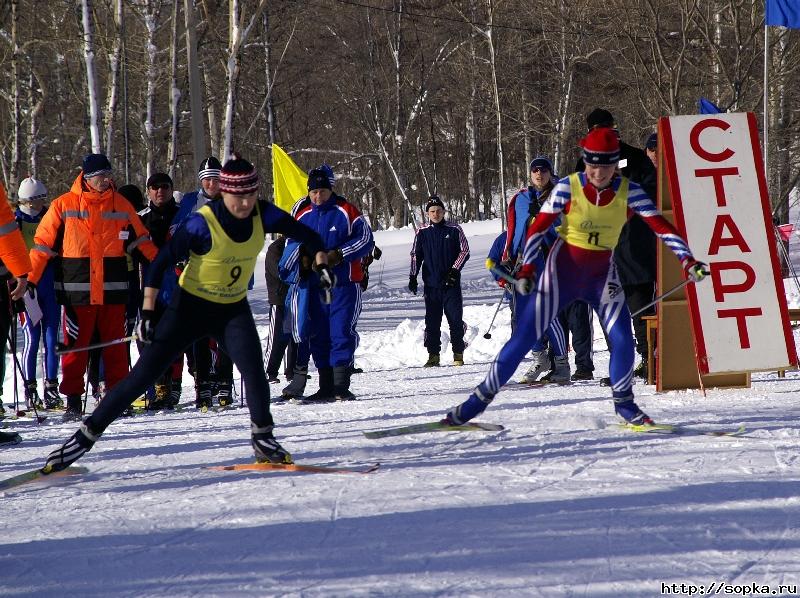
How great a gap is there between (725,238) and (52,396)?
5818 millimetres

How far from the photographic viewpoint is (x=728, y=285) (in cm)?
807

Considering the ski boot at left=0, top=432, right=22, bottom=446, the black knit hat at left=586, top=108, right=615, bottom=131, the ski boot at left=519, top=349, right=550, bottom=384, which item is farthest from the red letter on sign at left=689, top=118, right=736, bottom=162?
the ski boot at left=0, top=432, right=22, bottom=446

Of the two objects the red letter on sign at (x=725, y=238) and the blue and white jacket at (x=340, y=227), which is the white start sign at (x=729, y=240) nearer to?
the red letter on sign at (x=725, y=238)

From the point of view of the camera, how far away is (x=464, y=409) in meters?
6.58

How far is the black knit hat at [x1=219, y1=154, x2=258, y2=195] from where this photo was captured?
554cm

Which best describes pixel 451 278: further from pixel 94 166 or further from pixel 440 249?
pixel 94 166

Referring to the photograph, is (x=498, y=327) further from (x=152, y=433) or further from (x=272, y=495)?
(x=272, y=495)

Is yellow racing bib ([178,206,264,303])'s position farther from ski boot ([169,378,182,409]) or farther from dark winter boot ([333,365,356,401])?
ski boot ([169,378,182,409])

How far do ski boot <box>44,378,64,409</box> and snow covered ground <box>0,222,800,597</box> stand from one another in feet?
5.38

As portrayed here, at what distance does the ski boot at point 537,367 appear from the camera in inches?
399

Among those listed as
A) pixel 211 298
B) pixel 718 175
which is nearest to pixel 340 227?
pixel 718 175

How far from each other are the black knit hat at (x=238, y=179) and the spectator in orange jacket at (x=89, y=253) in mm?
2868

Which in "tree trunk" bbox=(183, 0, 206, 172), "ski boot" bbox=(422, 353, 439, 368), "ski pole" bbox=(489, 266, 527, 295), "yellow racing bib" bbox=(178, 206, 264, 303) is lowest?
"ski boot" bbox=(422, 353, 439, 368)

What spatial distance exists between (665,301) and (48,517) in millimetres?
5133
